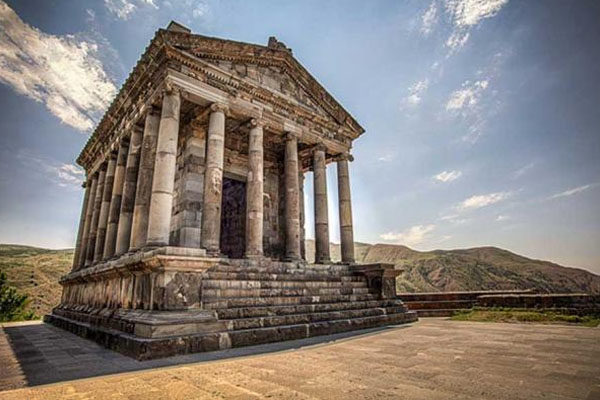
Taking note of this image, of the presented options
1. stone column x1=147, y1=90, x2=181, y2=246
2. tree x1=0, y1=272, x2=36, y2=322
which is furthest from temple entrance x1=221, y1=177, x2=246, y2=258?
tree x1=0, y1=272, x2=36, y2=322

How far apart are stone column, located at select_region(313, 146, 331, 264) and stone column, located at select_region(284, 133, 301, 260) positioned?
1.24 meters

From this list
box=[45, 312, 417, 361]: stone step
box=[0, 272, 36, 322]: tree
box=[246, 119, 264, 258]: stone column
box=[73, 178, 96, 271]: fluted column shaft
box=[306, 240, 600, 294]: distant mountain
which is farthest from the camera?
box=[306, 240, 600, 294]: distant mountain

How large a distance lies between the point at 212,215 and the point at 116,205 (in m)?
5.11

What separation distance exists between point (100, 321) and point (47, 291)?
34.3m

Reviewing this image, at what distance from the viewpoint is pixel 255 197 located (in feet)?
36.3

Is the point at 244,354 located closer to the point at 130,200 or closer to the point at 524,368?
the point at 524,368

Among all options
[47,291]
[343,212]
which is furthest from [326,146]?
[47,291]

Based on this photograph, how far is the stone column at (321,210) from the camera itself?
12.9m

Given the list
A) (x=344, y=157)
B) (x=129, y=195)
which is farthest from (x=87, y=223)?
(x=344, y=157)

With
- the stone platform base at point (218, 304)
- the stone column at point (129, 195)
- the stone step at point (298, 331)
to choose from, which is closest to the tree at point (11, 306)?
the stone platform base at point (218, 304)

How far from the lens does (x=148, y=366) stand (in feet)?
14.6

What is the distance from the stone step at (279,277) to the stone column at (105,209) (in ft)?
27.1

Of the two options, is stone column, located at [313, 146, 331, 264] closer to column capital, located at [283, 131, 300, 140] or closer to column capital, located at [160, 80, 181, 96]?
column capital, located at [283, 131, 300, 140]

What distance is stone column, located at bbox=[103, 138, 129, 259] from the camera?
470 inches
